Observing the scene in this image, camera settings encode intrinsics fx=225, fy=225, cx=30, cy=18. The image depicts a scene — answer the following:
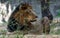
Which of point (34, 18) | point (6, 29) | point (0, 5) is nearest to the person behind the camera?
point (34, 18)

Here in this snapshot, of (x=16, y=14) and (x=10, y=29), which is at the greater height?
(x=16, y=14)

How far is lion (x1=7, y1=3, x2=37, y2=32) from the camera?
13.9ft

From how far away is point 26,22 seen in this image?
4.24 m

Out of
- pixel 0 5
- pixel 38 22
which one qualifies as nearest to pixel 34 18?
pixel 38 22

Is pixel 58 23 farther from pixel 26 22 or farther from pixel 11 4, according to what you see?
pixel 11 4

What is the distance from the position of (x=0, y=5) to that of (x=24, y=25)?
4.95ft

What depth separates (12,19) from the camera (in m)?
4.36

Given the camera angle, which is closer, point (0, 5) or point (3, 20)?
point (3, 20)

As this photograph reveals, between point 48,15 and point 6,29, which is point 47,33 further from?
point 6,29

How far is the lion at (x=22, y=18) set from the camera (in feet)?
13.9

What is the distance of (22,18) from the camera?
14.2 ft

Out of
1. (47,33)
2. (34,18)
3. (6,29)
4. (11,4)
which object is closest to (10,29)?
(6,29)

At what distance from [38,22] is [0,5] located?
178 centimetres

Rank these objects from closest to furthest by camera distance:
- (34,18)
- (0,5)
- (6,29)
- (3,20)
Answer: (34,18), (6,29), (3,20), (0,5)
